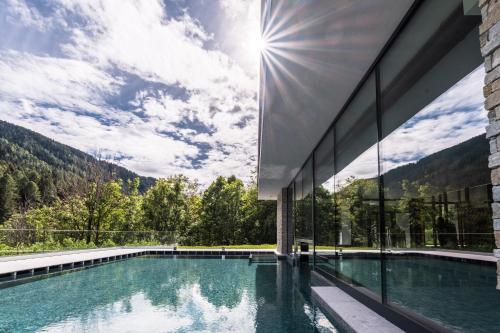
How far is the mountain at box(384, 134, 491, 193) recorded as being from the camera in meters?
2.65

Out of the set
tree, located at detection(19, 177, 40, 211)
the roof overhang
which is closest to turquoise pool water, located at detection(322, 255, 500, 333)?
the roof overhang

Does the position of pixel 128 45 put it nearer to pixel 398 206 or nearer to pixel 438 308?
pixel 398 206

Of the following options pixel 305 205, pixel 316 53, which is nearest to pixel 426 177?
pixel 316 53

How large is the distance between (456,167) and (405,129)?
118cm

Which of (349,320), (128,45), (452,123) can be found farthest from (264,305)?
(128,45)

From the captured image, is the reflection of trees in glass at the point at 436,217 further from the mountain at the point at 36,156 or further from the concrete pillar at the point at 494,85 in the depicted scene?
the mountain at the point at 36,156

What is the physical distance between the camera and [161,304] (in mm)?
7133

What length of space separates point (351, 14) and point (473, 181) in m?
2.26

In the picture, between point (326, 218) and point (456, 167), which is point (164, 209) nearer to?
point (326, 218)

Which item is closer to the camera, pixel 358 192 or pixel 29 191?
pixel 358 192

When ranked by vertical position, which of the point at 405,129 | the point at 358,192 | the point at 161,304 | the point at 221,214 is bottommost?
the point at 161,304

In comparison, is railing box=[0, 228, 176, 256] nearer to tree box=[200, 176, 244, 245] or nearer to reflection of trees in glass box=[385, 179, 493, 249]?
tree box=[200, 176, 244, 245]

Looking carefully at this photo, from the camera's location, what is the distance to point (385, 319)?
4.58m

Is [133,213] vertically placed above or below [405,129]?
below
